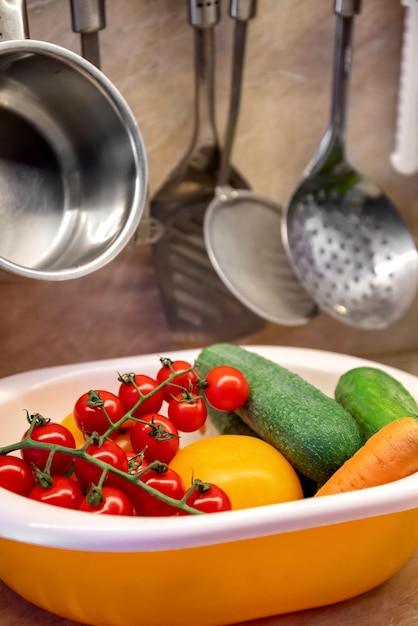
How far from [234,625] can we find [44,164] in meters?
0.45

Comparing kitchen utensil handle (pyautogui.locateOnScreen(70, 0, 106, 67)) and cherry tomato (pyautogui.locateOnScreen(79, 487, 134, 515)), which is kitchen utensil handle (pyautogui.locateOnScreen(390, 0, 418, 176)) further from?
cherry tomato (pyautogui.locateOnScreen(79, 487, 134, 515))

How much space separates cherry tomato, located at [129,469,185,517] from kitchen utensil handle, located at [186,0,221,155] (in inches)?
16.6

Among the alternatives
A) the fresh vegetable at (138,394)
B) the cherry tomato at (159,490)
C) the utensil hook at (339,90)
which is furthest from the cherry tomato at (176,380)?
the utensil hook at (339,90)

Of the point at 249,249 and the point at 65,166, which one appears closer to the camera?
the point at 65,166

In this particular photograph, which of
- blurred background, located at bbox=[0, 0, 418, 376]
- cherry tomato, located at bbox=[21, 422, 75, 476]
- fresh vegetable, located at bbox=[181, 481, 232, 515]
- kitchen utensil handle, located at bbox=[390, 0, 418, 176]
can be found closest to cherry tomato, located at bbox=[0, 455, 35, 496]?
cherry tomato, located at bbox=[21, 422, 75, 476]

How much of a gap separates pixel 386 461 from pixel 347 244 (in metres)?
0.40

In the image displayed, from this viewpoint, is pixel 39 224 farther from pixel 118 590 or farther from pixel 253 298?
pixel 118 590

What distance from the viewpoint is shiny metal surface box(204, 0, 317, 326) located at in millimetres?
916

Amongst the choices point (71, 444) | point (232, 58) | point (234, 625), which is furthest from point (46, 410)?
point (232, 58)

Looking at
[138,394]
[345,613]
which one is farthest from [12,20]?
[345,613]

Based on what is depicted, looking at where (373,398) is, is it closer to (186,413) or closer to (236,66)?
(186,413)

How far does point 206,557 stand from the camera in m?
0.56

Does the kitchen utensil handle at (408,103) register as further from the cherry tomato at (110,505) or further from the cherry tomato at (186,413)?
the cherry tomato at (110,505)

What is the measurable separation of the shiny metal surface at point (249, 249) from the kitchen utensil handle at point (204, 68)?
0.02 metres
